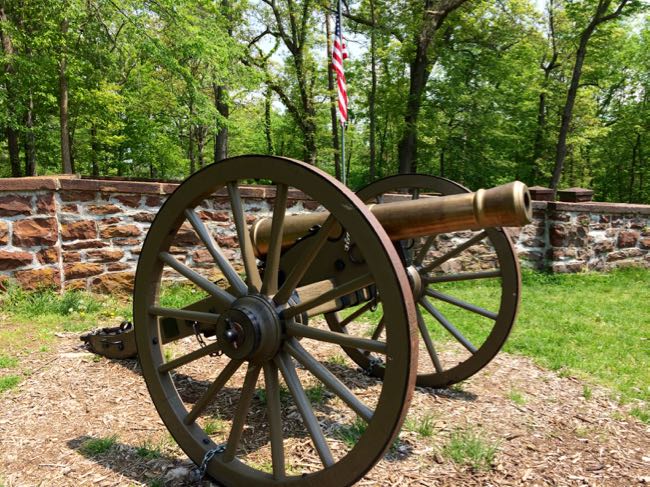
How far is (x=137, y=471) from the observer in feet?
7.29

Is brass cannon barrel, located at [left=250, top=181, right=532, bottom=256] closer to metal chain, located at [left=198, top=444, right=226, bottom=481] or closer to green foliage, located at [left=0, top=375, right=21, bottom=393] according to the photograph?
metal chain, located at [left=198, top=444, right=226, bottom=481]

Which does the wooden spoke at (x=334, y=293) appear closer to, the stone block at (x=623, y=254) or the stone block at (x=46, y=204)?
the stone block at (x=46, y=204)

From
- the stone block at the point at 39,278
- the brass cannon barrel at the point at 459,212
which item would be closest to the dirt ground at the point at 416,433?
the brass cannon barrel at the point at 459,212

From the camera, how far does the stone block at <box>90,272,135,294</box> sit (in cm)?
493

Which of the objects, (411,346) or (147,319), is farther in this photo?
(147,319)

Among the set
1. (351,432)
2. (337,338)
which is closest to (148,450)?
(351,432)

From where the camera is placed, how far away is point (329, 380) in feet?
5.79

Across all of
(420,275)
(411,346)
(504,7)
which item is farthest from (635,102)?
(411,346)

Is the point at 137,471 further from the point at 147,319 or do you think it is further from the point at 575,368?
the point at 575,368

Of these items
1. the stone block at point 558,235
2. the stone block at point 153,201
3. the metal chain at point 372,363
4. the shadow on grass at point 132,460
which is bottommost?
the shadow on grass at point 132,460

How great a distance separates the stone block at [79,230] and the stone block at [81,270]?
10.7 inches

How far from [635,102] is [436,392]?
83.3 feet

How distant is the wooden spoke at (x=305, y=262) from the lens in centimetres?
171

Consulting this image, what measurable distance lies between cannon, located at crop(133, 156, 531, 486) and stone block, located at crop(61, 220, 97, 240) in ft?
8.01
